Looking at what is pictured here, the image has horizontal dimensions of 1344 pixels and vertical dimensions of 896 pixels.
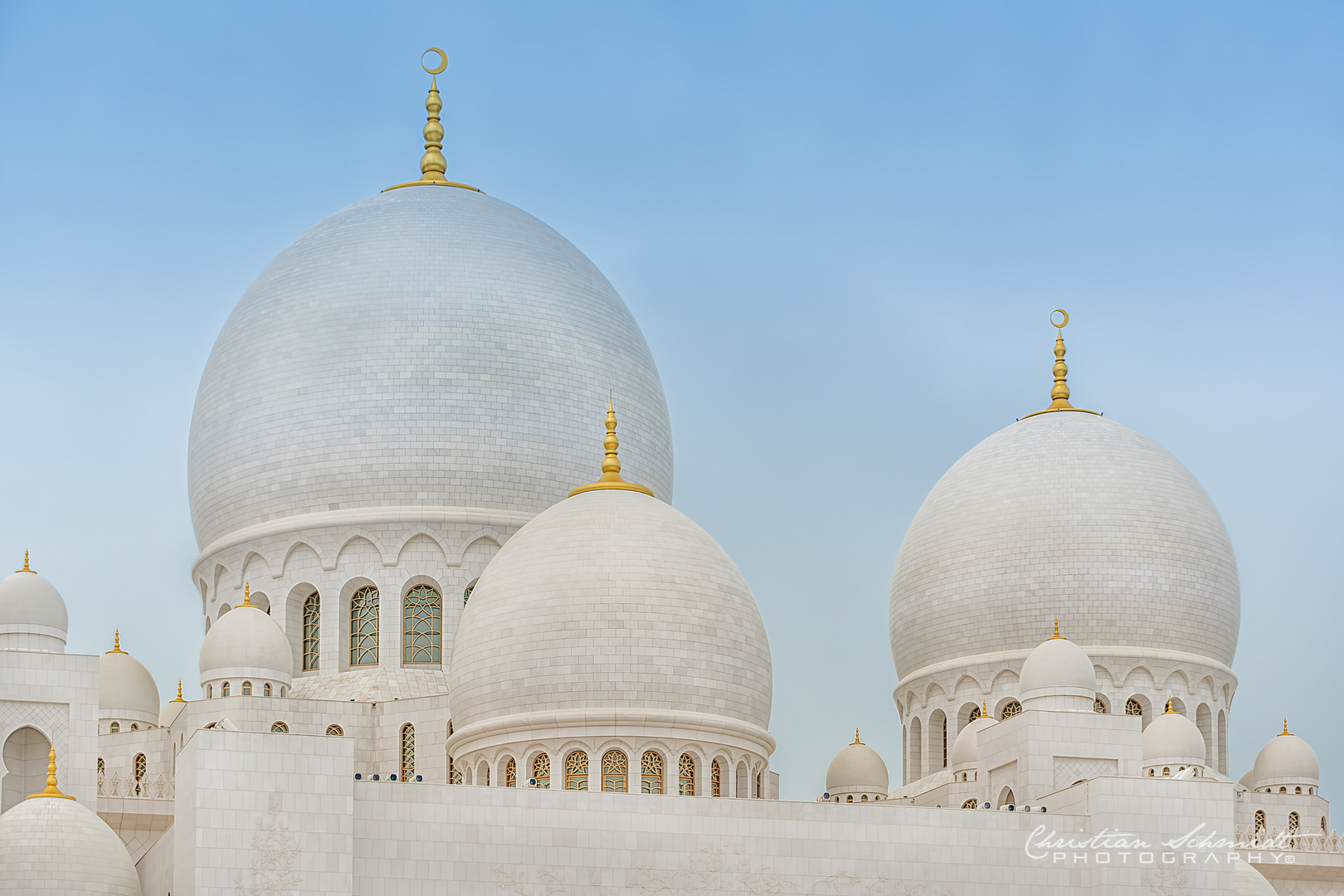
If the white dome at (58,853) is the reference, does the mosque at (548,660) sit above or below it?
above

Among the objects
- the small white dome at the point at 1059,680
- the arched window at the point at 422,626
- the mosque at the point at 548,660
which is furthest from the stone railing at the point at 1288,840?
the arched window at the point at 422,626

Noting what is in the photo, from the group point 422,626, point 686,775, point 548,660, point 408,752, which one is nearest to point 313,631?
point 422,626

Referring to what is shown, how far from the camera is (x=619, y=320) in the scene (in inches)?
1594

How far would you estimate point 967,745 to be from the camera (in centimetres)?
3716

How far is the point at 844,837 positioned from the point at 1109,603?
11.3 m

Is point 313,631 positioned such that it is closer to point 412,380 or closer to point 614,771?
point 412,380

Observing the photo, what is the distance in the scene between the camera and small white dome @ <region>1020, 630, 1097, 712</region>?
33.4 meters

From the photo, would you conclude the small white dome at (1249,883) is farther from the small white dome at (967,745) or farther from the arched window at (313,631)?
the arched window at (313,631)

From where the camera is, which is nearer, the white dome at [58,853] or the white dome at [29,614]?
the white dome at [58,853]

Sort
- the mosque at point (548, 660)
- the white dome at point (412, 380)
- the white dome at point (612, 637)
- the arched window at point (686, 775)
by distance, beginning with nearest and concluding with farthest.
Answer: the mosque at point (548, 660) < the white dome at point (612, 637) < the arched window at point (686, 775) < the white dome at point (412, 380)

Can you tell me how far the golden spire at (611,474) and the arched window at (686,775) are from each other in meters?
4.58

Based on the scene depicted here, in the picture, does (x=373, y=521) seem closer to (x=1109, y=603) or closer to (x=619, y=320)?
(x=619, y=320)

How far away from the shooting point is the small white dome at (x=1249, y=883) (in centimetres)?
3247

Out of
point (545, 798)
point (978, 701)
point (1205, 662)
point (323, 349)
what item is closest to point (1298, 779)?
point (1205, 662)
